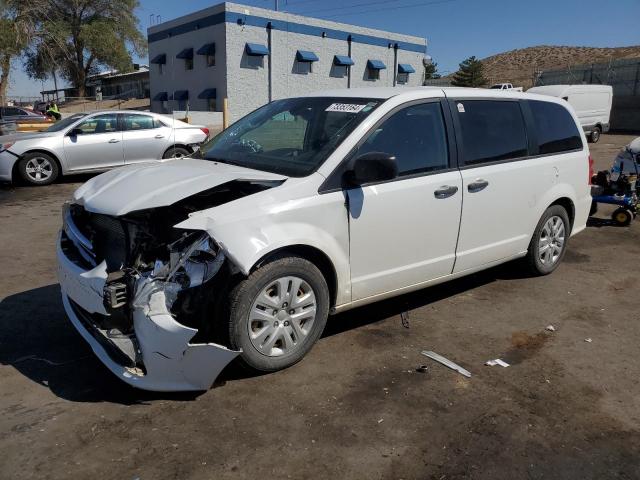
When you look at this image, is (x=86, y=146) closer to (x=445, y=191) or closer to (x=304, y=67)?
(x=445, y=191)

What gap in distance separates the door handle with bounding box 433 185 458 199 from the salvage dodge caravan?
15mm

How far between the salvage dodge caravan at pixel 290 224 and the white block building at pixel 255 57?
24.3 metres

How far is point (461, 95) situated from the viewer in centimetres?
451

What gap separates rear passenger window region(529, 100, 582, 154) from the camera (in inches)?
203

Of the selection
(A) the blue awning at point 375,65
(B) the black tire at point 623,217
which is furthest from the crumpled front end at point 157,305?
(A) the blue awning at point 375,65

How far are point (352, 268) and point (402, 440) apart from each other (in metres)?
1.24

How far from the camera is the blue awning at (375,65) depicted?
3409cm

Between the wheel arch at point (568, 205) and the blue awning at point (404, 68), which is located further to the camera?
the blue awning at point (404, 68)

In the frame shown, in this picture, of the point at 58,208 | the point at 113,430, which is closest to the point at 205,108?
the point at 58,208

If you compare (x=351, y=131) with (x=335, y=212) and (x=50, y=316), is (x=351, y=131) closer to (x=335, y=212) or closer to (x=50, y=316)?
(x=335, y=212)

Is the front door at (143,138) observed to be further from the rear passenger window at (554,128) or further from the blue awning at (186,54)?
the blue awning at (186,54)

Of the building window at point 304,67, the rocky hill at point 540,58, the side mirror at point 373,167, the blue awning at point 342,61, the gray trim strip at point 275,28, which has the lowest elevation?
the side mirror at point 373,167

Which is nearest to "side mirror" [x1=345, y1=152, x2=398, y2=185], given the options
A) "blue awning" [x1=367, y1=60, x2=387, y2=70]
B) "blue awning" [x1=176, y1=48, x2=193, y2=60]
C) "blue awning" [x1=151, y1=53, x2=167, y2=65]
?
"blue awning" [x1=176, y1=48, x2=193, y2=60]

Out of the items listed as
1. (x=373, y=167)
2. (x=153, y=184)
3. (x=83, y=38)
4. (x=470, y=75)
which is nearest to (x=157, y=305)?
(x=153, y=184)
